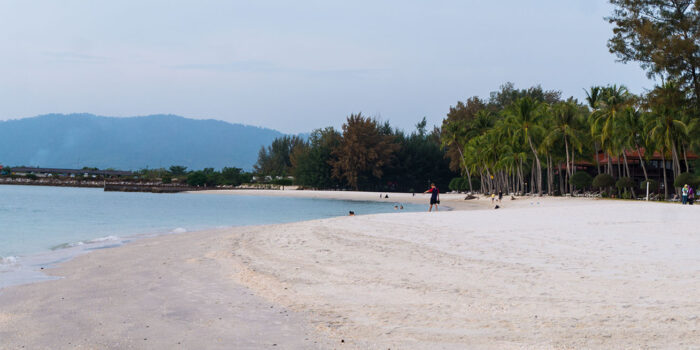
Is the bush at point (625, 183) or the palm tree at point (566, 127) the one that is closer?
the bush at point (625, 183)

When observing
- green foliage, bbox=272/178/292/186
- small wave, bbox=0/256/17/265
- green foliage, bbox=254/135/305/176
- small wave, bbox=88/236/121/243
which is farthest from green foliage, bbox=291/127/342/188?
small wave, bbox=0/256/17/265

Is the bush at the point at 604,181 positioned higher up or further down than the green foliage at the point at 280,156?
further down

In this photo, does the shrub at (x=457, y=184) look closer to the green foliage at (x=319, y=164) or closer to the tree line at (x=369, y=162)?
the tree line at (x=369, y=162)

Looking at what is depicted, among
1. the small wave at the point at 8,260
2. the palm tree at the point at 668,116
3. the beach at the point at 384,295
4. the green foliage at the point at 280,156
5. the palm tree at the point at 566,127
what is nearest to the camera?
the beach at the point at 384,295

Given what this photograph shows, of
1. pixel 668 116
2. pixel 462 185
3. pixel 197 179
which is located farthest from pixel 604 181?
pixel 197 179

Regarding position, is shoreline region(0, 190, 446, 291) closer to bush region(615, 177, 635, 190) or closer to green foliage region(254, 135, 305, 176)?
bush region(615, 177, 635, 190)

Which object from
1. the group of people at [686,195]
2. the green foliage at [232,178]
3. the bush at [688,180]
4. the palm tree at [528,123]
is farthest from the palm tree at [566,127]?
the green foliage at [232,178]

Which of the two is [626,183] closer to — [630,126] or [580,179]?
[630,126]

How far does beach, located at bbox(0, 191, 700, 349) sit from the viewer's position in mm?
6465

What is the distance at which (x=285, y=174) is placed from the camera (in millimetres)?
123938

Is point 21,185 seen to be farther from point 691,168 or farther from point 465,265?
point 465,265

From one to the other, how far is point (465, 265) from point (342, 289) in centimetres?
291

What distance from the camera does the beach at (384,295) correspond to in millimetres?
6465

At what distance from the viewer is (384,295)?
28.4 feet
